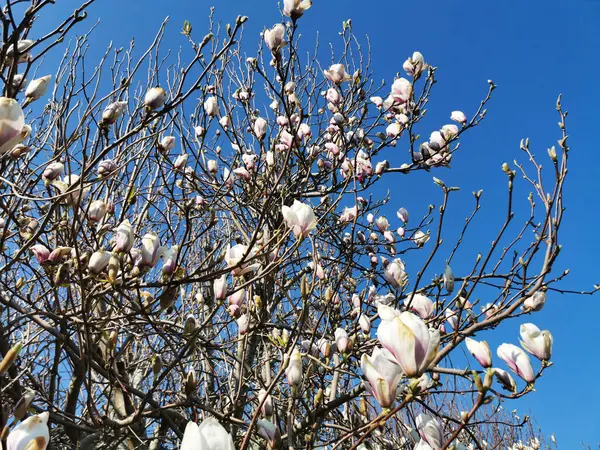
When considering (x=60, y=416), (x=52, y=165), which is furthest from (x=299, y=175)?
(x=60, y=416)

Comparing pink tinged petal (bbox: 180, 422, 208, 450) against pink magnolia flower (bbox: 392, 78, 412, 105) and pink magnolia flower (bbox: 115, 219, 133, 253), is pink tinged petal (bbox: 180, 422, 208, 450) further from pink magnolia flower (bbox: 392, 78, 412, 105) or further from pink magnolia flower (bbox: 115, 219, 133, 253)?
pink magnolia flower (bbox: 392, 78, 412, 105)

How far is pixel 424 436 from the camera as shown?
3.82ft

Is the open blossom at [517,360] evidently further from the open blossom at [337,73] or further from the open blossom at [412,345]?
the open blossom at [337,73]

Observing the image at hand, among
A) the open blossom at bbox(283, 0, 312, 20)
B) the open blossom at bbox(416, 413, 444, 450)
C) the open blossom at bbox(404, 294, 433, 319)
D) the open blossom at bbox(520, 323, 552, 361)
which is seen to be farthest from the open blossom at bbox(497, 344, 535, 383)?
the open blossom at bbox(283, 0, 312, 20)

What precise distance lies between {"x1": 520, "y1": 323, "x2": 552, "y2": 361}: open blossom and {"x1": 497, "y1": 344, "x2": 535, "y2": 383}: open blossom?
0.10ft

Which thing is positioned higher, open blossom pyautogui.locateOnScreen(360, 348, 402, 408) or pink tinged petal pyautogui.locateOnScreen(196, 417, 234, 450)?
open blossom pyautogui.locateOnScreen(360, 348, 402, 408)

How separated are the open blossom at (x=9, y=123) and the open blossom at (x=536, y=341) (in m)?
1.44

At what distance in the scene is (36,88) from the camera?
5.10ft

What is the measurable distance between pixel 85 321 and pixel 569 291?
1.92 metres

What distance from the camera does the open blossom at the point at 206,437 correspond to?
70cm

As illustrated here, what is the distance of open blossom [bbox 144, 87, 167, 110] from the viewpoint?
158cm

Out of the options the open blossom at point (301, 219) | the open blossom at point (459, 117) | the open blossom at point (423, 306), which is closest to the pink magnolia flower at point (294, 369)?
the open blossom at point (301, 219)

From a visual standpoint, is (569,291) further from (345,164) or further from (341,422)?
(345,164)

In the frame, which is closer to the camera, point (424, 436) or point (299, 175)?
point (424, 436)
